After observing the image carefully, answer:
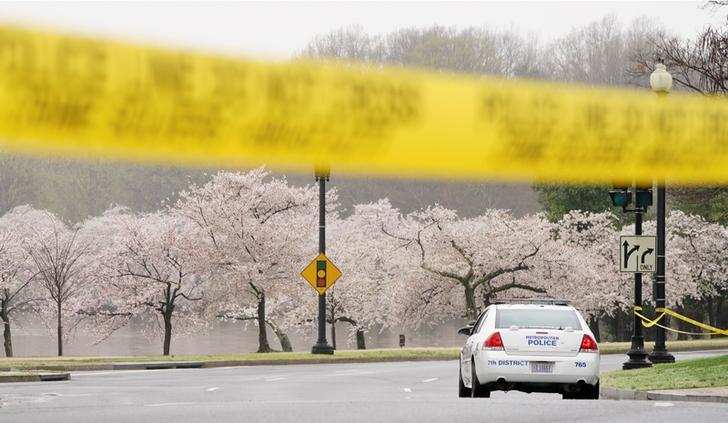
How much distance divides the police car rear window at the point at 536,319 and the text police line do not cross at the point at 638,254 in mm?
9822

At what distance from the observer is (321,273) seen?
3988 cm

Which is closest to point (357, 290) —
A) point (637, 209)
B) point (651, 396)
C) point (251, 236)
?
point (251, 236)

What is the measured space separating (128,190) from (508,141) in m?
139

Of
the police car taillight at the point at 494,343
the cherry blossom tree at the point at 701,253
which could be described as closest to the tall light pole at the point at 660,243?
the police car taillight at the point at 494,343

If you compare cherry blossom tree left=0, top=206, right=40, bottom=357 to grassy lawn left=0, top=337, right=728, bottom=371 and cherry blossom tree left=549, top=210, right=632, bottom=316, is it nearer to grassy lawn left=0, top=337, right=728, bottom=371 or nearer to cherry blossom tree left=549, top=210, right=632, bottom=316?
grassy lawn left=0, top=337, right=728, bottom=371

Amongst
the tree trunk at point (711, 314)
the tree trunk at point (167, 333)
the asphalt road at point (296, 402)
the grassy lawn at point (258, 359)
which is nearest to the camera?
the asphalt road at point (296, 402)

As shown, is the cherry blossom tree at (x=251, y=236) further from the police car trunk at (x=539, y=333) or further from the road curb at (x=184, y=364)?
the police car trunk at (x=539, y=333)

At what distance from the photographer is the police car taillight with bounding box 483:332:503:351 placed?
16797mm

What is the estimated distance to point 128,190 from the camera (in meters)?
144

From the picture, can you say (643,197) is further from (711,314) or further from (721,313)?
(721,313)

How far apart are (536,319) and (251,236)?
141 feet

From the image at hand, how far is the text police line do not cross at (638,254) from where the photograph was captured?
87.9ft

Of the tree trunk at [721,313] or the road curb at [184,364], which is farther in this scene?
the tree trunk at [721,313]

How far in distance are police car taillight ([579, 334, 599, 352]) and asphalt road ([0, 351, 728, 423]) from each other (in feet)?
2.95
